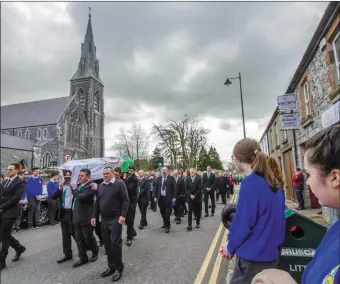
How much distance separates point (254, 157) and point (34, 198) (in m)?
9.98

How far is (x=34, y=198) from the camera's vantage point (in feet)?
33.1

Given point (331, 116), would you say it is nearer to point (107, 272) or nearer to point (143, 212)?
point (143, 212)

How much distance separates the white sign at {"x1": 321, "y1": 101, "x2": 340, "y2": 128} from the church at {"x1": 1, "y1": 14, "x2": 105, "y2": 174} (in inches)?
1649

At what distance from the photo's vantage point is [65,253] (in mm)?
5742

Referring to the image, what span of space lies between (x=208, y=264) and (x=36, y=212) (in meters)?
7.85

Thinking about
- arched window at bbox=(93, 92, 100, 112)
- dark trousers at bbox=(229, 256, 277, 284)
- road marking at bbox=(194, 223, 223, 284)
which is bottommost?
road marking at bbox=(194, 223, 223, 284)

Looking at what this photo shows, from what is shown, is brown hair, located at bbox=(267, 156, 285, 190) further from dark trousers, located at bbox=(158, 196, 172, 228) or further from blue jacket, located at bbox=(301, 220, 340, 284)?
dark trousers, located at bbox=(158, 196, 172, 228)

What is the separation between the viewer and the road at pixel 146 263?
4.56 m

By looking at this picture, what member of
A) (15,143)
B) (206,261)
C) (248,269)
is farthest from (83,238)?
(15,143)

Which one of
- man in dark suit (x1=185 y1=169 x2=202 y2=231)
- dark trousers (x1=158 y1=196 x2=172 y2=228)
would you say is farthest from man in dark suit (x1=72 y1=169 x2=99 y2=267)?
man in dark suit (x1=185 y1=169 x2=202 y2=231)

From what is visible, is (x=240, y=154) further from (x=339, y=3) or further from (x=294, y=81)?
(x=294, y=81)

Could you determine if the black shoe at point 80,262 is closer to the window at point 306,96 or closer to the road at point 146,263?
the road at point 146,263

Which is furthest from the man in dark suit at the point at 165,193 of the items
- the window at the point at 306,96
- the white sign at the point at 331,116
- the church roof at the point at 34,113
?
the church roof at the point at 34,113

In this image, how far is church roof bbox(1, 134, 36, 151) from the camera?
43.2 meters
